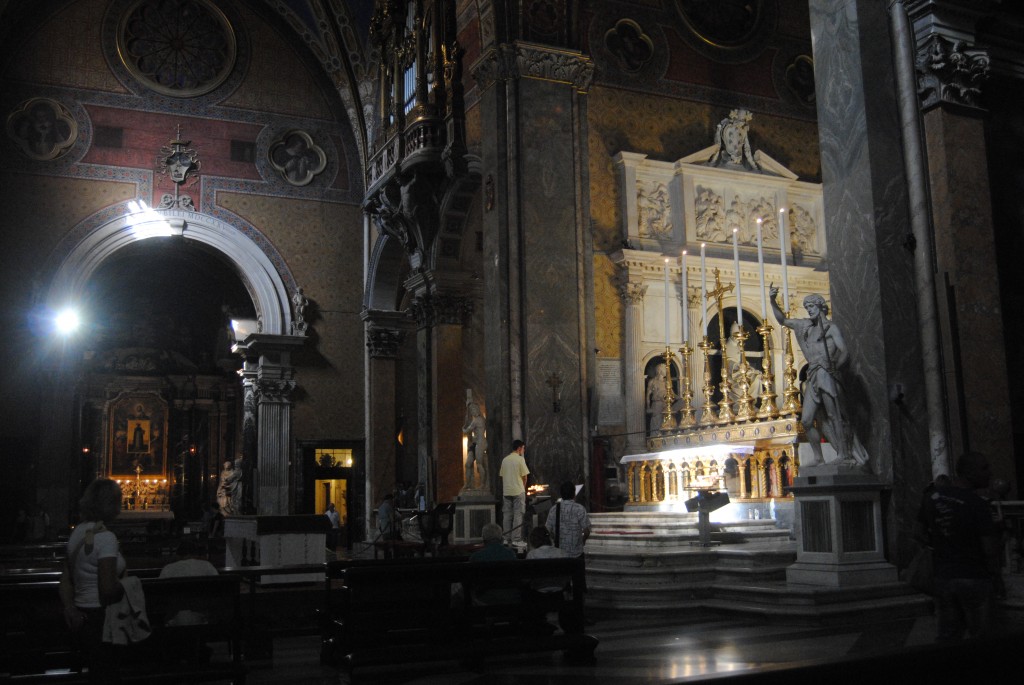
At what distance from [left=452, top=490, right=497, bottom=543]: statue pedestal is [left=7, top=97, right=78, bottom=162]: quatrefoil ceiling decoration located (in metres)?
13.8

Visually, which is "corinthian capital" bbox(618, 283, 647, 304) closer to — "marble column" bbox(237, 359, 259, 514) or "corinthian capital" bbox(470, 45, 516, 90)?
"corinthian capital" bbox(470, 45, 516, 90)

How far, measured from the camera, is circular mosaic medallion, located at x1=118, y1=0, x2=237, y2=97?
77.3 ft

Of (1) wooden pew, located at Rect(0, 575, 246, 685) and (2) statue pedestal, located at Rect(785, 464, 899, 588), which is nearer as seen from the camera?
(1) wooden pew, located at Rect(0, 575, 246, 685)

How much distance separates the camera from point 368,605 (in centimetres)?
654

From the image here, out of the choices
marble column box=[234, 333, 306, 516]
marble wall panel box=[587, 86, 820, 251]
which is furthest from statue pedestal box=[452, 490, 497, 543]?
marble column box=[234, 333, 306, 516]

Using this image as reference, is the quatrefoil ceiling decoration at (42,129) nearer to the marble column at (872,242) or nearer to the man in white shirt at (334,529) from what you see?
the man in white shirt at (334,529)

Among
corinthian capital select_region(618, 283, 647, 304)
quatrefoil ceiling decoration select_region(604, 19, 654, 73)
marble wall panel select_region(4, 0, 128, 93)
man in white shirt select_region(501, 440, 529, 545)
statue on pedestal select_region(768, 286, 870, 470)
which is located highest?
marble wall panel select_region(4, 0, 128, 93)

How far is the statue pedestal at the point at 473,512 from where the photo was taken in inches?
590

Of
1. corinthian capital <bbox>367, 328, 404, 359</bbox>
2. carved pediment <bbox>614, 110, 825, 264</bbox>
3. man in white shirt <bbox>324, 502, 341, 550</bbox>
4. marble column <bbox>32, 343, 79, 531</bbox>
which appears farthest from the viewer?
corinthian capital <bbox>367, 328, 404, 359</bbox>

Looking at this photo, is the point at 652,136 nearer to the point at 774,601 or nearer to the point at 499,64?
the point at 499,64

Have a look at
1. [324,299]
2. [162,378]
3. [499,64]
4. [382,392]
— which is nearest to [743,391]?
[499,64]

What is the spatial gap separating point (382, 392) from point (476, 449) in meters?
9.54

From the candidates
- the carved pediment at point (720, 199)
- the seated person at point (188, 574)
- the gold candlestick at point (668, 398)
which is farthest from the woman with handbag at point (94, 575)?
the carved pediment at point (720, 199)

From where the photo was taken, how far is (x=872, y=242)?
9.68 metres
